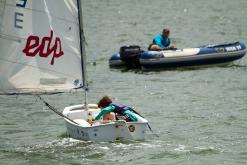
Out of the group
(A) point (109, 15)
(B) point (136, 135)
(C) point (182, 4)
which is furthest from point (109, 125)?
(C) point (182, 4)

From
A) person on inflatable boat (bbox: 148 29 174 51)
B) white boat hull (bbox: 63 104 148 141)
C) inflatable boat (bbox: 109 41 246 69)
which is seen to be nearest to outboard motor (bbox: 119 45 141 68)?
inflatable boat (bbox: 109 41 246 69)

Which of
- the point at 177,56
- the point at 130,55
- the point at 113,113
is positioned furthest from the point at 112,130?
the point at 130,55

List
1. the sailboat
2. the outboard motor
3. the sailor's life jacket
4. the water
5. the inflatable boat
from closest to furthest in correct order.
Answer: the water
the sailboat
the sailor's life jacket
the inflatable boat
the outboard motor

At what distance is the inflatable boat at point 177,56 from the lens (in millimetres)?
28594

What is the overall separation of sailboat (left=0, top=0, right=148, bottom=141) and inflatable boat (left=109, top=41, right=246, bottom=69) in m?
10.6

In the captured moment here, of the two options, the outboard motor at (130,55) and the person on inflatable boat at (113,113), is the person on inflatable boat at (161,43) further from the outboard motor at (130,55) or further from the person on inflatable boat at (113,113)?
the person on inflatable boat at (113,113)

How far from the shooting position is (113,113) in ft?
58.6

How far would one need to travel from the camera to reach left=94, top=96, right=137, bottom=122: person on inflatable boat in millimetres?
17797

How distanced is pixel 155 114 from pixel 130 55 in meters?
7.33

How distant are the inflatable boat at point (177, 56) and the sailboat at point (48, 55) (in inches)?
419

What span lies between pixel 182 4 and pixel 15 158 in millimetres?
38923

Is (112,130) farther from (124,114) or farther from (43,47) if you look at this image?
(43,47)

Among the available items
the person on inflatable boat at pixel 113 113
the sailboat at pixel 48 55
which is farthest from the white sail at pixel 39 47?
the person on inflatable boat at pixel 113 113

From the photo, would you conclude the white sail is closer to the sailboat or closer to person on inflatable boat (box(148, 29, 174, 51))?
the sailboat
